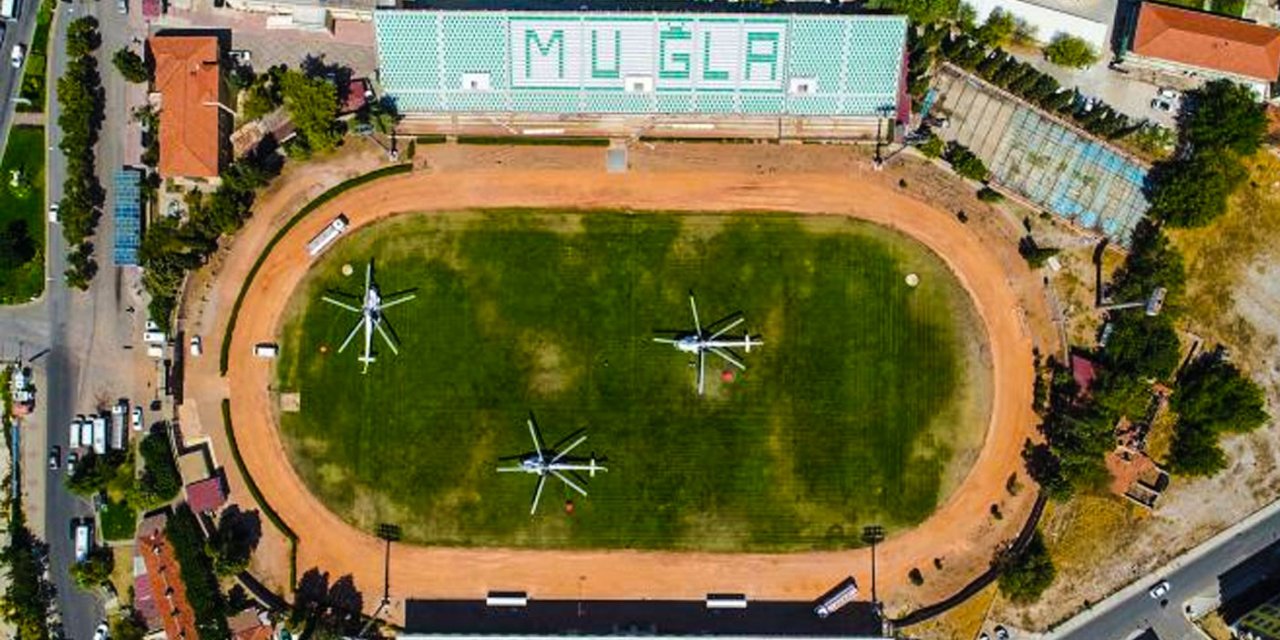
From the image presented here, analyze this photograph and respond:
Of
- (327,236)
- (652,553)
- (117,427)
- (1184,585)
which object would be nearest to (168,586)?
(117,427)

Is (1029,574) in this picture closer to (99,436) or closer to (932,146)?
(932,146)

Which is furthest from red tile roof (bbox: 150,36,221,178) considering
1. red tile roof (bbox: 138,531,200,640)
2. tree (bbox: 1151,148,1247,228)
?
tree (bbox: 1151,148,1247,228)

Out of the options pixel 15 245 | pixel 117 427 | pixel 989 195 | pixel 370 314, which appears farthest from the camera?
pixel 117 427

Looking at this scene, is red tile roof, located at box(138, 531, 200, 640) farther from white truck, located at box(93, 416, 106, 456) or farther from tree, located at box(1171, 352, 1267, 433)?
tree, located at box(1171, 352, 1267, 433)

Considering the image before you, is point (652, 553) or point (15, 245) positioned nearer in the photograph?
point (652, 553)

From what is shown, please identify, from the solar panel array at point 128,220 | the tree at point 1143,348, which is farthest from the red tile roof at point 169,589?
the tree at point 1143,348

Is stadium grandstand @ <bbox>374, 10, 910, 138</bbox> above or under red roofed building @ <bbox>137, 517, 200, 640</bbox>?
above

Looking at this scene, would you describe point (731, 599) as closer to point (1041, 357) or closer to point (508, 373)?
point (508, 373)
